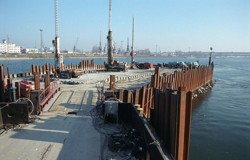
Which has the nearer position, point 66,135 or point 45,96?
point 66,135

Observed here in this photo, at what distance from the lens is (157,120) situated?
12.4 metres

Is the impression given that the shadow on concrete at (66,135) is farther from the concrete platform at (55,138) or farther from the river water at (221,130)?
the river water at (221,130)

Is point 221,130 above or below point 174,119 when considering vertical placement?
below

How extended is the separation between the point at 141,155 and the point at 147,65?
4308cm

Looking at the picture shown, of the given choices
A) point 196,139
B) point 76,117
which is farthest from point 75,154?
point 196,139

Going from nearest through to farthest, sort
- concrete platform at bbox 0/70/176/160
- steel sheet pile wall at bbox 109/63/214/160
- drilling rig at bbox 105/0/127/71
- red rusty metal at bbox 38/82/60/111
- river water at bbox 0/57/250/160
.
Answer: concrete platform at bbox 0/70/176/160, steel sheet pile wall at bbox 109/63/214/160, red rusty metal at bbox 38/82/60/111, river water at bbox 0/57/250/160, drilling rig at bbox 105/0/127/71

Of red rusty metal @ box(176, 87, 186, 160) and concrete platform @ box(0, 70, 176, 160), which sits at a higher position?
red rusty metal @ box(176, 87, 186, 160)

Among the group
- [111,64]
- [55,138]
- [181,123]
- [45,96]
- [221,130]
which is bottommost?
[221,130]

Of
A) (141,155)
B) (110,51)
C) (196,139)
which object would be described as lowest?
(196,139)

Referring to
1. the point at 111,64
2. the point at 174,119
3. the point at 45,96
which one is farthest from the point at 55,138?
the point at 111,64

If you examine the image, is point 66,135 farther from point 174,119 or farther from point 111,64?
point 111,64

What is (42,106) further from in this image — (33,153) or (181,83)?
(181,83)

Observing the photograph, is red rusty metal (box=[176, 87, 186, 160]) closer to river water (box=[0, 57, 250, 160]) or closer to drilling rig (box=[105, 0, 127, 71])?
river water (box=[0, 57, 250, 160])

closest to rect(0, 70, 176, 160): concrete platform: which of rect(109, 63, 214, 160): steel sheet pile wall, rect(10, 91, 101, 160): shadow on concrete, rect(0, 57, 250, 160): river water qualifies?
rect(10, 91, 101, 160): shadow on concrete
